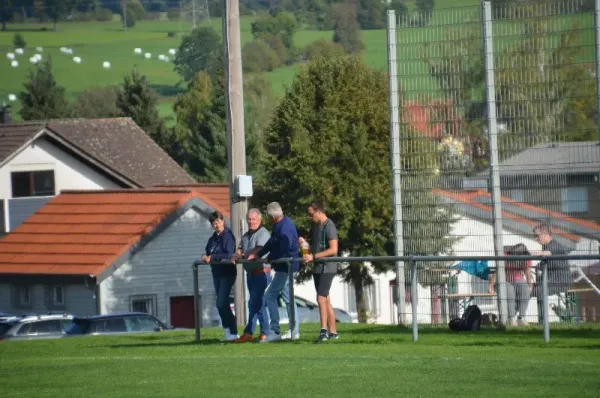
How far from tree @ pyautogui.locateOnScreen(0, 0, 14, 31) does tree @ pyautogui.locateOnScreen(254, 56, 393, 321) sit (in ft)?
346

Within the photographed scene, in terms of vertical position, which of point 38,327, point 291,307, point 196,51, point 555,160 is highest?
point 196,51

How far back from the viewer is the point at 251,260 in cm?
1833

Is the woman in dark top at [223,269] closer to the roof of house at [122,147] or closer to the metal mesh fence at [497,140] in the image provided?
the metal mesh fence at [497,140]

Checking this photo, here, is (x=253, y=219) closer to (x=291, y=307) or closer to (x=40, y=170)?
(x=291, y=307)

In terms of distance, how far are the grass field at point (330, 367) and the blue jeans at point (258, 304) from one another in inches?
21.0

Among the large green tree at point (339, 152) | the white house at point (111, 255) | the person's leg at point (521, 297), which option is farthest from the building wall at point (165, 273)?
the person's leg at point (521, 297)

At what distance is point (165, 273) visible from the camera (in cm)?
5162

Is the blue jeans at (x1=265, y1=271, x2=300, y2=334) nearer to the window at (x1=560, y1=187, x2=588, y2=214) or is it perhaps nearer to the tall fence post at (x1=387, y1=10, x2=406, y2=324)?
the tall fence post at (x1=387, y1=10, x2=406, y2=324)

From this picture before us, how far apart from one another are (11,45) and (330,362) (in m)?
130

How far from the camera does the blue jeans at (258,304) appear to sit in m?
18.3

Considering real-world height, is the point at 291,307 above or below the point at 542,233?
below

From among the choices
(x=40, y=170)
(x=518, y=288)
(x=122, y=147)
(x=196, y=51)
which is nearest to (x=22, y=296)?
(x=40, y=170)

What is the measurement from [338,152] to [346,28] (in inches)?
2661

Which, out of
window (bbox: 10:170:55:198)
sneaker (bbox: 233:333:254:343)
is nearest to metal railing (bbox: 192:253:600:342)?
sneaker (bbox: 233:333:254:343)
